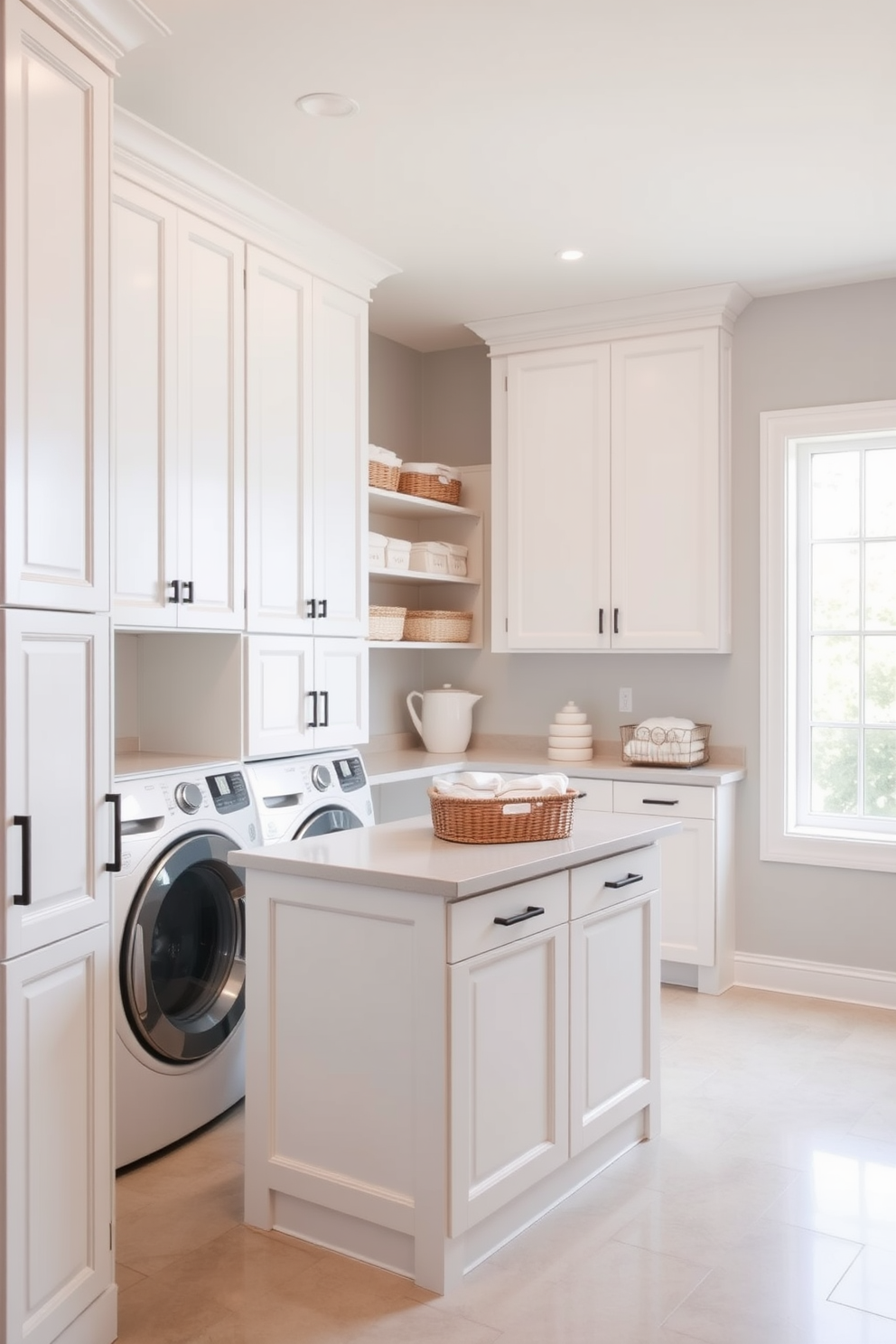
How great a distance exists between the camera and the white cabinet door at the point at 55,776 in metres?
1.92

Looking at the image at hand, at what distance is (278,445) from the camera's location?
358 centimetres

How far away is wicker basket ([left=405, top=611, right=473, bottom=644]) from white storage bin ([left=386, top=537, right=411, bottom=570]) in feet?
0.97

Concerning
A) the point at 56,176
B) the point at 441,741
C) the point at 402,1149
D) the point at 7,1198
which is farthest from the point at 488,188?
the point at 7,1198

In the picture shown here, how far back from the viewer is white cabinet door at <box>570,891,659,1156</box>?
2.66 meters

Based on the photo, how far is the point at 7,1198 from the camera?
6.17ft

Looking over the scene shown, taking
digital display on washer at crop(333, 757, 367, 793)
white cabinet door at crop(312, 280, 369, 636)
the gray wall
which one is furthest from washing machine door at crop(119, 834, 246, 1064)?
the gray wall

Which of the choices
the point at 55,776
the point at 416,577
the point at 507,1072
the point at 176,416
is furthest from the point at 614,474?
the point at 55,776

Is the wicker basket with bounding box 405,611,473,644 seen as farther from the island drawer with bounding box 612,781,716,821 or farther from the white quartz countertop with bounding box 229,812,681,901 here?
the white quartz countertop with bounding box 229,812,681,901

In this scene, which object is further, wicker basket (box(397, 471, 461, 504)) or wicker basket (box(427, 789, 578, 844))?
wicker basket (box(397, 471, 461, 504))

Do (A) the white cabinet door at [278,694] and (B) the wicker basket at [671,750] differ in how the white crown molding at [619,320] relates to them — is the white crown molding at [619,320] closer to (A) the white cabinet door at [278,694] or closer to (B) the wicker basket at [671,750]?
(B) the wicker basket at [671,750]

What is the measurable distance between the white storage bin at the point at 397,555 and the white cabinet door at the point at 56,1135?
2.48m

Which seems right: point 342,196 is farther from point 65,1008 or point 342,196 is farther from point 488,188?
point 65,1008

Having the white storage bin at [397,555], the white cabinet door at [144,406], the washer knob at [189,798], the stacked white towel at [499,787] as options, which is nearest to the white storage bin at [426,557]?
the white storage bin at [397,555]

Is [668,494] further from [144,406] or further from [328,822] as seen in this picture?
[144,406]
